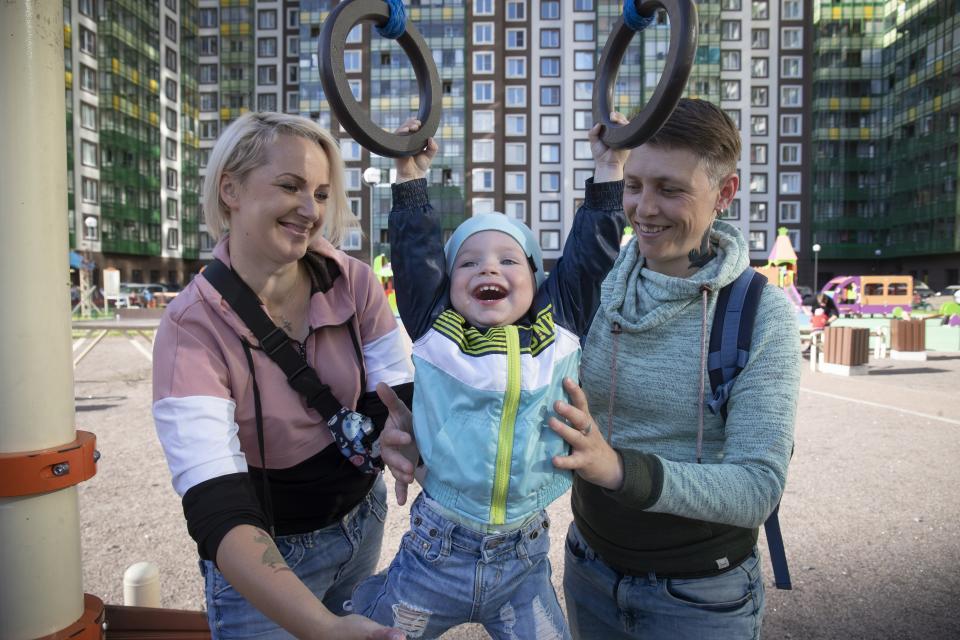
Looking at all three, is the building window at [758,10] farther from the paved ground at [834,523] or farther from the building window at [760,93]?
the paved ground at [834,523]

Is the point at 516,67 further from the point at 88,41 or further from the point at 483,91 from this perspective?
the point at 88,41

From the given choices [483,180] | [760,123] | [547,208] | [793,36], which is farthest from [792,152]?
[483,180]

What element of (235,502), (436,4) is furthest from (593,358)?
(436,4)

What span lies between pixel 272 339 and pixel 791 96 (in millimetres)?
62610

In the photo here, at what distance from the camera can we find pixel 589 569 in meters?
1.85

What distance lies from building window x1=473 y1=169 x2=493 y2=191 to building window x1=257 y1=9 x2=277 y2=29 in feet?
80.3

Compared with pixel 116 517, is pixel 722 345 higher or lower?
higher

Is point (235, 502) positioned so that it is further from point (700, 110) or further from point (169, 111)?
point (169, 111)

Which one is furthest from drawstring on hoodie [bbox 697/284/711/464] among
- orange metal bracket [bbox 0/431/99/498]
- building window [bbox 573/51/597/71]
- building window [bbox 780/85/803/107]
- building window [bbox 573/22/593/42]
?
building window [bbox 780/85/803/107]

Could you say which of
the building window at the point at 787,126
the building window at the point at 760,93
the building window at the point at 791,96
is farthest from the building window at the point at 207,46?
the building window at the point at 787,126

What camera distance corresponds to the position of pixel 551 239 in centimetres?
5428

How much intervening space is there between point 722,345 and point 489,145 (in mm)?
54363

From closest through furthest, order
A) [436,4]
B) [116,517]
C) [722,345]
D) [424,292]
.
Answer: [722,345], [424,292], [116,517], [436,4]

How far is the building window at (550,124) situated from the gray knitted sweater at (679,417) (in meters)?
54.5
